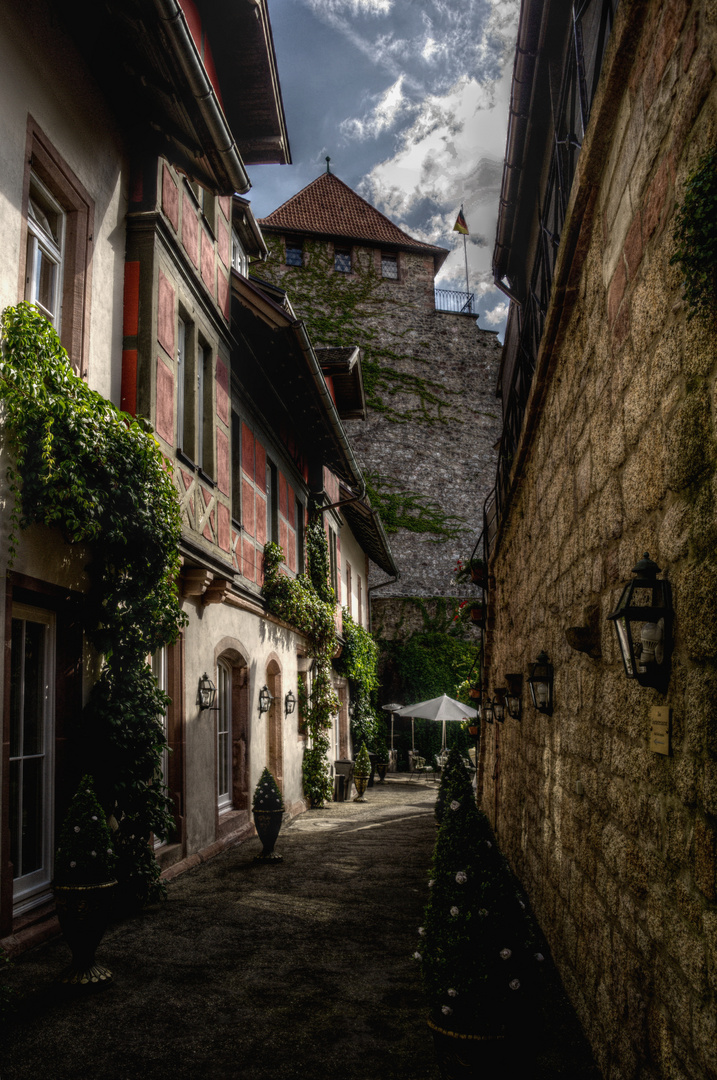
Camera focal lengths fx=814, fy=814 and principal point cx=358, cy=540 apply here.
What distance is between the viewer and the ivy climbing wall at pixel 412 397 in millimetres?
29828

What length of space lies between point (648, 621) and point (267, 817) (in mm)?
6404

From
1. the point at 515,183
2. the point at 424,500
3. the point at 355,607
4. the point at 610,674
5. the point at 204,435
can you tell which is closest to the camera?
the point at 610,674

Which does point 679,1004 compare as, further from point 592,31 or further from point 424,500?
point 424,500

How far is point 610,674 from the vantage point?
313cm

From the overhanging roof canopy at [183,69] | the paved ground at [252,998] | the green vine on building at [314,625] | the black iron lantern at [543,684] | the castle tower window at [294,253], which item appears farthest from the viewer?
the castle tower window at [294,253]

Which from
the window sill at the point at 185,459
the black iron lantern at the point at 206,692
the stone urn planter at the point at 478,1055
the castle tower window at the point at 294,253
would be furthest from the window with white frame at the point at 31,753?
the castle tower window at the point at 294,253

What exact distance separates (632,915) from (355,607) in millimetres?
18404

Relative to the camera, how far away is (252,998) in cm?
417

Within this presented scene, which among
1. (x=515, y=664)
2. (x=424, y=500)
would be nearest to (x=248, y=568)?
(x=515, y=664)

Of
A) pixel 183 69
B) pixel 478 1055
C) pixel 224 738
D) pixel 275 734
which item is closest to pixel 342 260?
pixel 275 734

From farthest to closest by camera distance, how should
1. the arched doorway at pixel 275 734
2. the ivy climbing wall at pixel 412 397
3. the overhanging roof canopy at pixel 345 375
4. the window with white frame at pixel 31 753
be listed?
1. the ivy climbing wall at pixel 412 397
2. the overhanging roof canopy at pixel 345 375
3. the arched doorway at pixel 275 734
4. the window with white frame at pixel 31 753

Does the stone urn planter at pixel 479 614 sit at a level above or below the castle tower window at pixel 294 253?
below

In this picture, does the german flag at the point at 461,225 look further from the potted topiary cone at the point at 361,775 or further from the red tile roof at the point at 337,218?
the potted topiary cone at the point at 361,775

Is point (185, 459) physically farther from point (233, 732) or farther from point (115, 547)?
point (233, 732)
